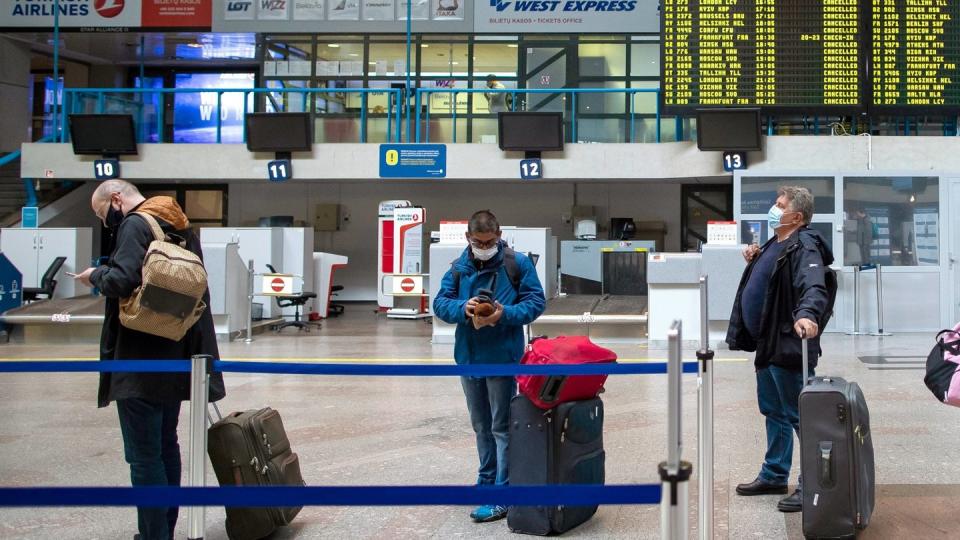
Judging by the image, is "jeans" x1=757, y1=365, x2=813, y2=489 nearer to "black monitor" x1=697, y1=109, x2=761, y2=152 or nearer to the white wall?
"black monitor" x1=697, y1=109, x2=761, y2=152

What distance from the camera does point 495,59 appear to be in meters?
21.9

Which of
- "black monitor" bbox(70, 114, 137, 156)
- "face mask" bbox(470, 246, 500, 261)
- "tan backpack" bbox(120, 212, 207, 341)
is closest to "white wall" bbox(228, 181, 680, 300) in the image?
"black monitor" bbox(70, 114, 137, 156)

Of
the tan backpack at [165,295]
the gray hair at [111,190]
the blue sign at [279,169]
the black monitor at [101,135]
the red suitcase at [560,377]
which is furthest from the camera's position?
the black monitor at [101,135]

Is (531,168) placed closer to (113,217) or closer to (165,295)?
(113,217)

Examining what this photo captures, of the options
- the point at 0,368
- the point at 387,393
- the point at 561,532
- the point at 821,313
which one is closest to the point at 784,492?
the point at 821,313

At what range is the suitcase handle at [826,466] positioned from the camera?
4.80 m

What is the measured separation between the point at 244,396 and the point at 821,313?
18.6 ft

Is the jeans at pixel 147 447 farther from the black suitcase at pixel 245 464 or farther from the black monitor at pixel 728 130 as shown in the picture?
the black monitor at pixel 728 130

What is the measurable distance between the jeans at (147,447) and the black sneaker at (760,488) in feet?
10.0

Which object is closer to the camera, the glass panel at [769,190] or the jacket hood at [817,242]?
the jacket hood at [817,242]

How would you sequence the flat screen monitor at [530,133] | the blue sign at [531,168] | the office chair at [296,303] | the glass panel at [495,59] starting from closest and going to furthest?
the office chair at [296,303] < the flat screen monitor at [530,133] < the blue sign at [531,168] < the glass panel at [495,59]

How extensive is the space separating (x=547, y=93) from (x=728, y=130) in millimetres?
4531

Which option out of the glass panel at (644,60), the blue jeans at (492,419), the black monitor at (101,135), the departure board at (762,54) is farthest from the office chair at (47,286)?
the blue jeans at (492,419)

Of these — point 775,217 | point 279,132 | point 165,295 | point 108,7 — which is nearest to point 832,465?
point 775,217
